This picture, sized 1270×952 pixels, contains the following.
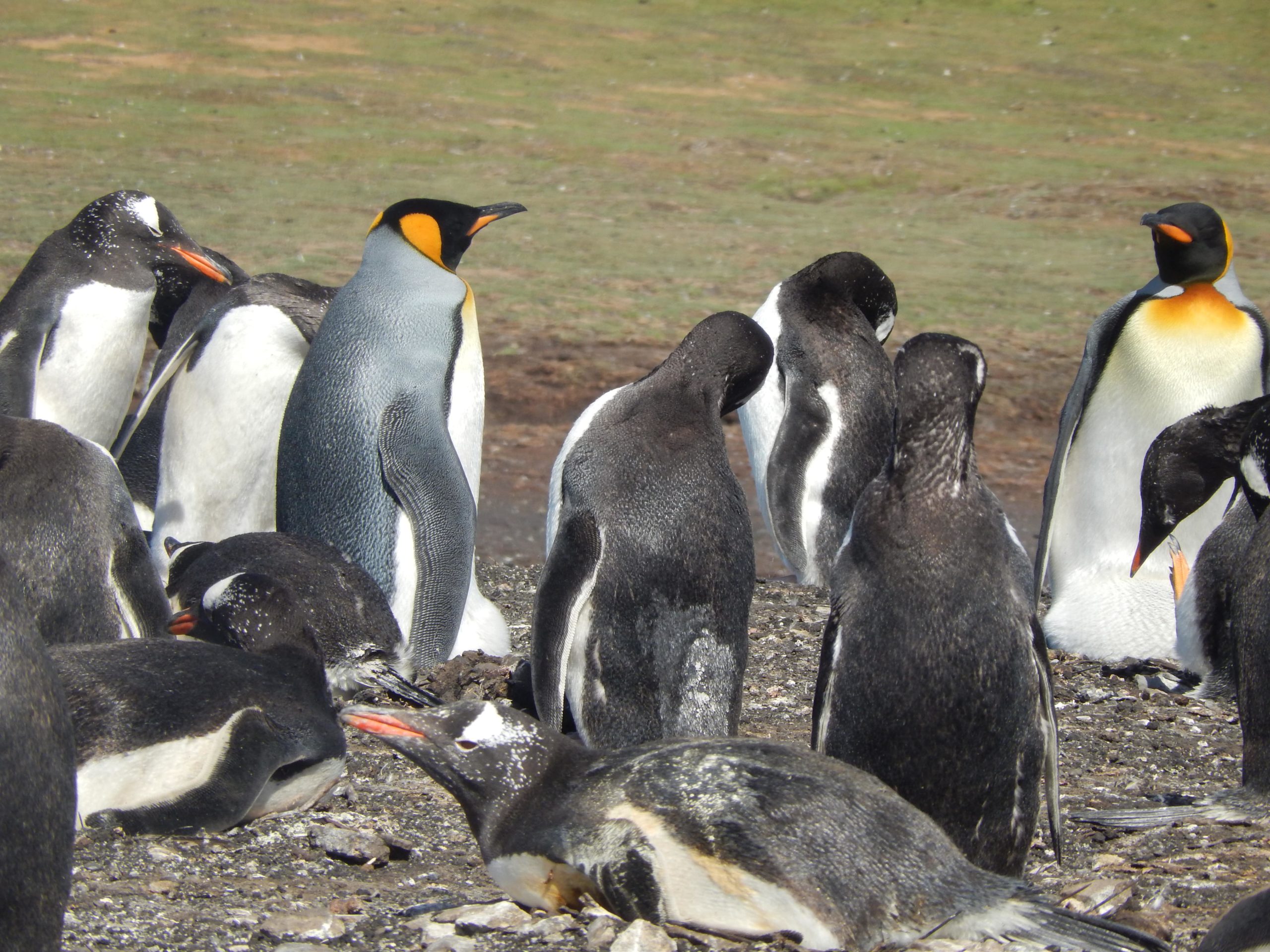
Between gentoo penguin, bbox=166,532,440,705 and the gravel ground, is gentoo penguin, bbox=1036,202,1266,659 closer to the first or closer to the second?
the gravel ground

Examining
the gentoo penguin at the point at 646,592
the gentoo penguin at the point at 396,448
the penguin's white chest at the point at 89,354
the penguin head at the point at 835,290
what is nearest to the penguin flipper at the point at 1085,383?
the penguin head at the point at 835,290

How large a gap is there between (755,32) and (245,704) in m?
26.2

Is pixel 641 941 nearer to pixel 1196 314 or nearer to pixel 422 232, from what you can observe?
pixel 422 232

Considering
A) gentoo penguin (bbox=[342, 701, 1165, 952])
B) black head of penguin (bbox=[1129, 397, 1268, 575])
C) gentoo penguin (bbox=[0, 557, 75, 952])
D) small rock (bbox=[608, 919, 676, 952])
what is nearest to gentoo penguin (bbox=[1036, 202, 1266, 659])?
black head of penguin (bbox=[1129, 397, 1268, 575])

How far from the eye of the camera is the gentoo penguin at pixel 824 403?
19.4ft

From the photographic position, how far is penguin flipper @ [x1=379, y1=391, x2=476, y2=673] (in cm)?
458

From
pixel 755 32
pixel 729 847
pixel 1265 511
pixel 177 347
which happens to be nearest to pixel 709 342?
pixel 1265 511

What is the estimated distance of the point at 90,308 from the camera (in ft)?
18.9

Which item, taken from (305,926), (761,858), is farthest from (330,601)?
(761,858)

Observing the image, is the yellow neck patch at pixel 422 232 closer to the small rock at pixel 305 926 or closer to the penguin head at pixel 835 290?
the penguin head at pixel 835 290

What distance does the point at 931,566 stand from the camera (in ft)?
10.0

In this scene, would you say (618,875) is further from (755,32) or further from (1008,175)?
(755,32)

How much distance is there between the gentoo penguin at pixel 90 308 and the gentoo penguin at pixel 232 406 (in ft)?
1.13

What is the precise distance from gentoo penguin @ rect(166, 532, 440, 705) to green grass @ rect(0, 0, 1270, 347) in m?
6.06
